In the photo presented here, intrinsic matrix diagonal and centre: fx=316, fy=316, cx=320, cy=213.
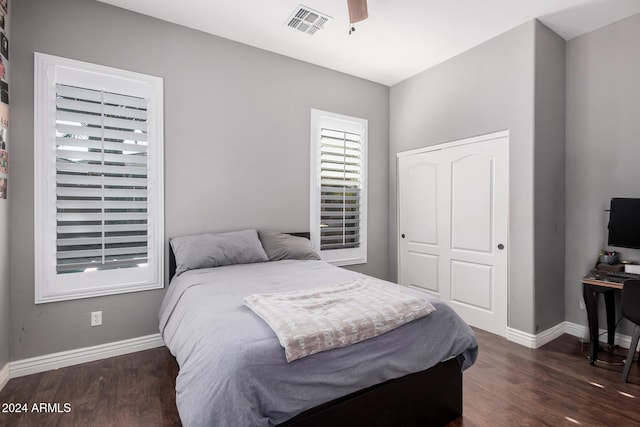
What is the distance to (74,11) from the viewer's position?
2541 mm

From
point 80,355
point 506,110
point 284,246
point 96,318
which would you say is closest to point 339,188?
point 284,246

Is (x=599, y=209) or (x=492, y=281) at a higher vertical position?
(x=599, y=209)

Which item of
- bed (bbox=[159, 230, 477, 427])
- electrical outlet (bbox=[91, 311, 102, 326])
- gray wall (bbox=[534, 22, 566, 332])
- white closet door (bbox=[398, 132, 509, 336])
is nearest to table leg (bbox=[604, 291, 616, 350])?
gray wall (bbox=[534, 22, 566, 332])

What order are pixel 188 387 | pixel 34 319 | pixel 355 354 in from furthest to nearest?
pixel 34 319 → pixel 355 354 → pixel 188 387

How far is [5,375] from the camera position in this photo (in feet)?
7.36

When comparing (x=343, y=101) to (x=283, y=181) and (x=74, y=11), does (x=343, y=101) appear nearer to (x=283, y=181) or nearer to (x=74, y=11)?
(x=283, y=181)

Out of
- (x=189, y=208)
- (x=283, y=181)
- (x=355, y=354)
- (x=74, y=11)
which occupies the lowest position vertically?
(x=355, y=354)

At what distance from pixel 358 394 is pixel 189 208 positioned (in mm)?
2242

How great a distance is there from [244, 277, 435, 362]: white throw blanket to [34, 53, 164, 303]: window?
158 cm

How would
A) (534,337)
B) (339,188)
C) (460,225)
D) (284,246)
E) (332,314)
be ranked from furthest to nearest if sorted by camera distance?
(339,188) → (460,225) → (284,246) → (534,337) → (332,314)

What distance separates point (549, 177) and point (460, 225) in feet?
3.07

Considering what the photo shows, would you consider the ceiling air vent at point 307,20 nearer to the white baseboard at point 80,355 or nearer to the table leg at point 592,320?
the white baseboard at point 80,355

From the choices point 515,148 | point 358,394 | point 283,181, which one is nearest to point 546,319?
point 515,148

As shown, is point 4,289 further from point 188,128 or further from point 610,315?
point 610,315
